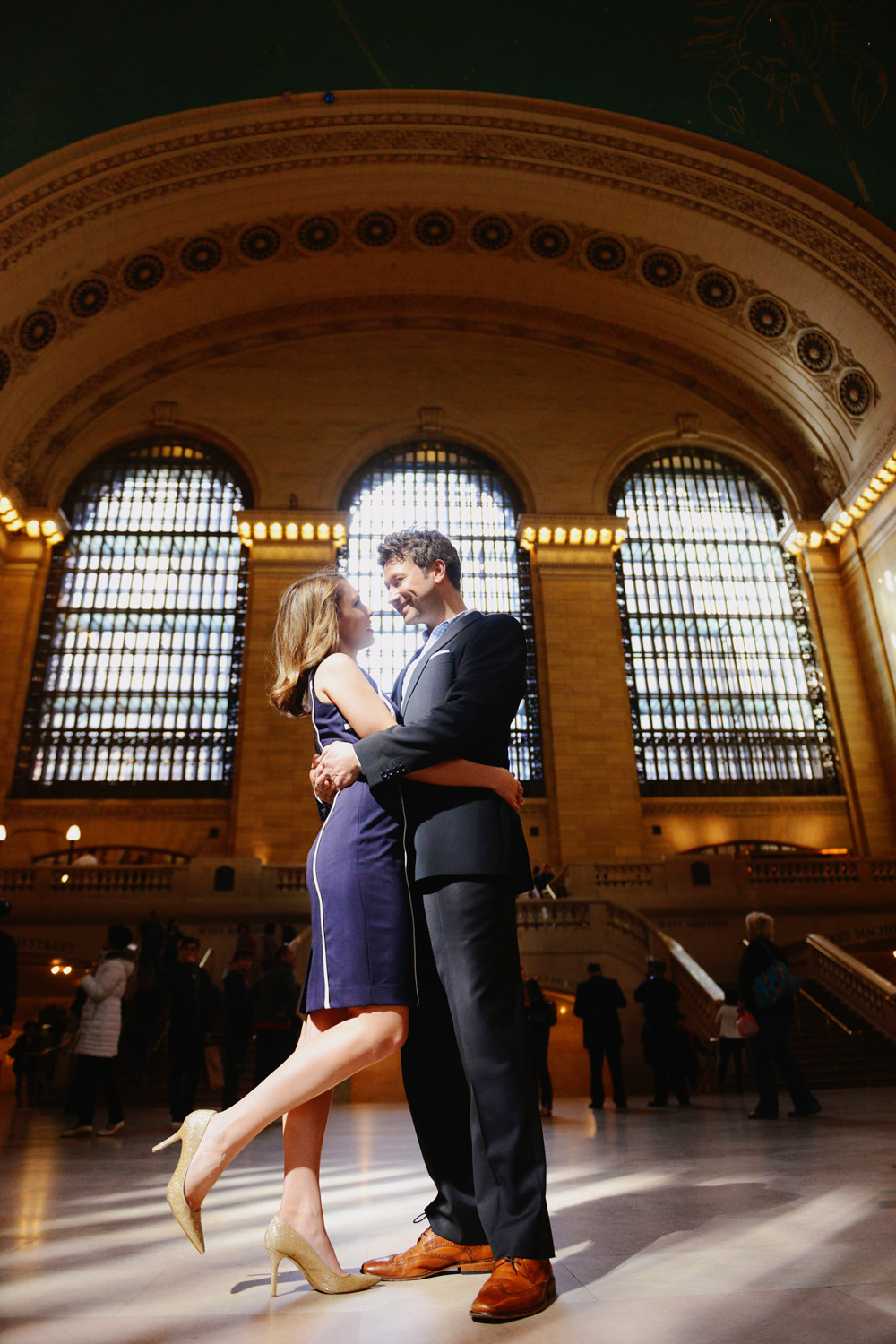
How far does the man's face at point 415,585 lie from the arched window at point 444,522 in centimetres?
1811

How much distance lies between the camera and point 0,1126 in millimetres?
7199

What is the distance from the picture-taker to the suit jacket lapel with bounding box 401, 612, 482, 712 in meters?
2.55

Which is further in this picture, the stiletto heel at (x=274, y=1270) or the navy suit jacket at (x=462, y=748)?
the navy suit jacket at (x=462, y=748)

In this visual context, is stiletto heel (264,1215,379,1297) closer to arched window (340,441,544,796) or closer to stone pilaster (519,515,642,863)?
stone pilaster (519,515,642,863)

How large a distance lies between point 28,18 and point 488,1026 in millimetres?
20931

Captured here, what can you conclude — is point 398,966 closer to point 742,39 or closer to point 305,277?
point 742,39

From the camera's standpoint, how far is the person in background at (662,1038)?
8055 millimetres

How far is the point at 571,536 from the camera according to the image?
856 inches

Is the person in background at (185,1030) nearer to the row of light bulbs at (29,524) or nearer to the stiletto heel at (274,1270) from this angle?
the stiletto heel at (274,1270)

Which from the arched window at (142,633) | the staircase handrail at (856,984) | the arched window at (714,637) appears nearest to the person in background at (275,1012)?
the staircase handrail at (856,984)

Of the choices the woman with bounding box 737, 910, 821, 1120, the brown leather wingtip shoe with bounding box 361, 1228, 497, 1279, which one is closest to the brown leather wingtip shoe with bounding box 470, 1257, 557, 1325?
the brown leather wingtip shoe with bounding box 361, 1228, 497, 1279

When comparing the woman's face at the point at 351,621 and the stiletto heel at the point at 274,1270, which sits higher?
the woman's face at the point at 351,621

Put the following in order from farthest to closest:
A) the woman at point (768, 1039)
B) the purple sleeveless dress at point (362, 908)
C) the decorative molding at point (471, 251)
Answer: the decorative molding at point (471, 251) < the woman at point (768, 1039) < the purple sleeveless dress at point (362, 908)

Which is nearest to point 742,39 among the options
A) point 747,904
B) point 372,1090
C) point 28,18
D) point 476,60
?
point 476,60
